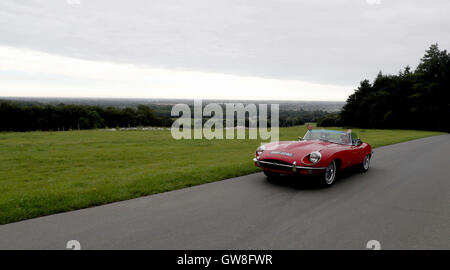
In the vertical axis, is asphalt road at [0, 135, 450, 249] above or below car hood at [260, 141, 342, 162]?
below

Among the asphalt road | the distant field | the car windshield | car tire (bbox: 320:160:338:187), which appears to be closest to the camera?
the asphalt road

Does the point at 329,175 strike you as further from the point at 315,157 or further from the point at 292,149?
the point at 292,149

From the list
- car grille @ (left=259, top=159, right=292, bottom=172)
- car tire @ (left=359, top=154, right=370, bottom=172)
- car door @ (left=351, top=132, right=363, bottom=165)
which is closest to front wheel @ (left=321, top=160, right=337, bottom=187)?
car grille @ (left=259, top=159, right=292, bottom=172)

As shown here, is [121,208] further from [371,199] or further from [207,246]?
[371,199]

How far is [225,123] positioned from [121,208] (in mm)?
31077

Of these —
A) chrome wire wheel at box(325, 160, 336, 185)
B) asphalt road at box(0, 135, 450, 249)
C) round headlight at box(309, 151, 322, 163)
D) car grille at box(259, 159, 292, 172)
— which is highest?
round headlight at box(309, 151, 322, 163)

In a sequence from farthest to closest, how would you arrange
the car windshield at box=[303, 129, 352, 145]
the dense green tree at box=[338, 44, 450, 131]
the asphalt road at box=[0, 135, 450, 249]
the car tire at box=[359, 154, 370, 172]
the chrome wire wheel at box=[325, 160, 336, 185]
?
1. the dense green tree at box=[338, 44, 450, 131]
2. the car tire at box=[359, 154, 370, 172]
3. the car windshield at box=[303, 129, 352, 145]
4. the chrome wire wheel at box=[325, 160, 336, 185]
5. the asphalt road at box=[0, 135, 450, 249]

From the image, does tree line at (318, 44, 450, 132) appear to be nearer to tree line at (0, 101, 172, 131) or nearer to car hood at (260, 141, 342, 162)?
tree line at (0, 101, 172, 131)

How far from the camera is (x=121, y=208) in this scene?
498cm

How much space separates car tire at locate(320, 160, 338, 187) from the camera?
6.73 m

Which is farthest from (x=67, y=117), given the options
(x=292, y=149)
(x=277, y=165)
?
(x=277, y=165)

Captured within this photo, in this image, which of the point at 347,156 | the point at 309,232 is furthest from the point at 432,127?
the point at 309,232

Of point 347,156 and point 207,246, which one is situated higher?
point 347,156

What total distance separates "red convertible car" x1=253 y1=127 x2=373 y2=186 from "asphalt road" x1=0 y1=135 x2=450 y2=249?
46cm
